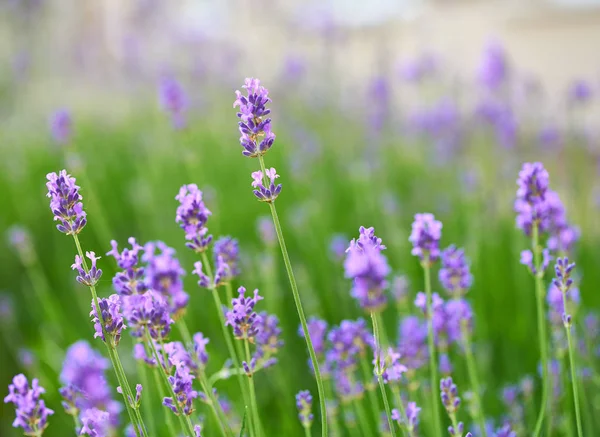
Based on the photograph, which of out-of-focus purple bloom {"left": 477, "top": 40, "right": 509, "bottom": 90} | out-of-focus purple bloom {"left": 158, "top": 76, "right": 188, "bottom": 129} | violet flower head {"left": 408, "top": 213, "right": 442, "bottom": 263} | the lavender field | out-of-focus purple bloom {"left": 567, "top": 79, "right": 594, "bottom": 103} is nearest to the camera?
the lavender field

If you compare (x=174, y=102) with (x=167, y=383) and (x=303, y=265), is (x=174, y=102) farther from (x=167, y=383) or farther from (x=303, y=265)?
(x=167, y=383)

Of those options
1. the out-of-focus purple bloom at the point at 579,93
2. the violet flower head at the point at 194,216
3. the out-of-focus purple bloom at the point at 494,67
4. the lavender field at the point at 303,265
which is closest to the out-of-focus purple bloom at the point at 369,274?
the lavender field at the point at 303,265

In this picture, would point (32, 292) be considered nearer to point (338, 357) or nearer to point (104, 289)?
point (104, 289)

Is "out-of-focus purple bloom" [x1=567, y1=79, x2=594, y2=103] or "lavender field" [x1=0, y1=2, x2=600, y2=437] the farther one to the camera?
"out-of-focus purple bloom" [x1=567, y1=79, x2=594, y2=103]

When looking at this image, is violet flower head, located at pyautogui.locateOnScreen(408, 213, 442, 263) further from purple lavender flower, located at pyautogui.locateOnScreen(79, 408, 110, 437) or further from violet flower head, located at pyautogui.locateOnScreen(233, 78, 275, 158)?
purple lavender flower, located at pyautogui.locateOnScreen(79, 408, 110, 437)

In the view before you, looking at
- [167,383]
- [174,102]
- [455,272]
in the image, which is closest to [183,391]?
[167,383]

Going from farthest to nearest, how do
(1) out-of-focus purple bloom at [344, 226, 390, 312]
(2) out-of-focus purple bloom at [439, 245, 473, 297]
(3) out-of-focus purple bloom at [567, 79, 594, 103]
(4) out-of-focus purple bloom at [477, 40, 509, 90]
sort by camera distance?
(4) out-of-focus purple bloom at [477, 40, 509, 90] < (3) out-of-focus purple bloom at [567, 79, 594, 103] < (2) out-of-focus purple bloom at [439, 245, 473, 297] < (1) out-of-focus purple bloom at [344, 226, 390, 312]

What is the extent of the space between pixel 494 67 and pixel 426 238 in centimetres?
185

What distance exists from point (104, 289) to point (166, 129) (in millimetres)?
1635

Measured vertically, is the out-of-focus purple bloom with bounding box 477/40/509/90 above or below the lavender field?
above

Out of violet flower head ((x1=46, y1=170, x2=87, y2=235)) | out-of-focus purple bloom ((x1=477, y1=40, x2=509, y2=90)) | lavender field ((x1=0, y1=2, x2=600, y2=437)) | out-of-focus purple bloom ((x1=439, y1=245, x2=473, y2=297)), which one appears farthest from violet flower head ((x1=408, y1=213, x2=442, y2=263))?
out-of-focus purple bloom ((x1=477, y1=40, x2=509, y2=90))

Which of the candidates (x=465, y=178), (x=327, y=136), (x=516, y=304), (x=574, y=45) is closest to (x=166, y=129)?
(x=327, y=136)

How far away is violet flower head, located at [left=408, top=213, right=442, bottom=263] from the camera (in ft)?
3.58

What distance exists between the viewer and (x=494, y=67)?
2750 millimetres
